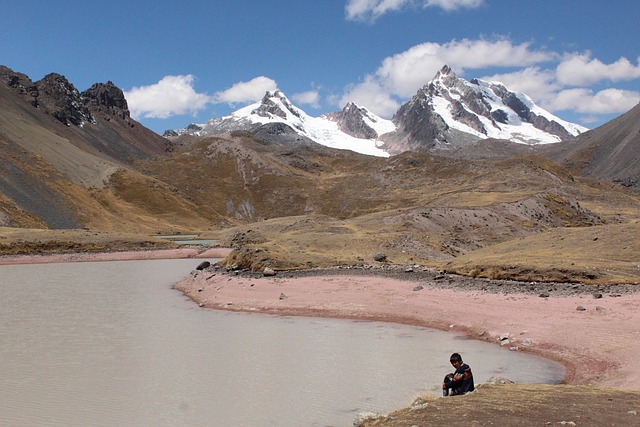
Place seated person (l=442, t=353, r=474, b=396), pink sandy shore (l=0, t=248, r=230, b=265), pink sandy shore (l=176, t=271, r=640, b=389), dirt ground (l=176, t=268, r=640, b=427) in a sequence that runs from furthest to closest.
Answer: pink sandy shore (l=0, t=248, r=230, b=265), pink sandy shore (l=176, t=271, r=640, b=389), seated person (l=442, t=353, r=474, b=396), dirt ground (l=176, t=268, r=640, b=427)

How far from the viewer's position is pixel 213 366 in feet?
83.7

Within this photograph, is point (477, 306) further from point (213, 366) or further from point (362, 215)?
point (362, 215)

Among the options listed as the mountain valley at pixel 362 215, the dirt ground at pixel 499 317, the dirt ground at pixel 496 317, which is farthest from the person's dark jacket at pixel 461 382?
the mountain valley at pixel 362 215

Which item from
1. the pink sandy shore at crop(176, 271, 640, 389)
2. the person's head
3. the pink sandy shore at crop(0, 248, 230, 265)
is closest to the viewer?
the person's head

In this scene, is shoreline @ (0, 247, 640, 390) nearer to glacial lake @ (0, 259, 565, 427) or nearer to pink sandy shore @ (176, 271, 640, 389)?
pink sandy shore @ (176, 271, 640, 389)

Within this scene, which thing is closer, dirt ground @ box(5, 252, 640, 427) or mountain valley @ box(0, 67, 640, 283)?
dirt ground @ box(5, 252, 640, 427)

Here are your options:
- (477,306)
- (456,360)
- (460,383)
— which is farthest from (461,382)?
(477,306)

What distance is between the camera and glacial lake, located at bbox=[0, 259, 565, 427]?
19.5 meters

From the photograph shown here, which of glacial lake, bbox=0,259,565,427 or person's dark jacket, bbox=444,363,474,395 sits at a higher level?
person's dark jacket, bbox=444,363,474,395

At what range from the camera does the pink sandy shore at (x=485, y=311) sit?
24.7m

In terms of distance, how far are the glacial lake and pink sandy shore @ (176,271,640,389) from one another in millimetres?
1581

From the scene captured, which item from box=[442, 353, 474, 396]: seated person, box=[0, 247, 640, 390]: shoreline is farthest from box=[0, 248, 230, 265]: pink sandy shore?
box=[442, 353, 474, 396]: seated person

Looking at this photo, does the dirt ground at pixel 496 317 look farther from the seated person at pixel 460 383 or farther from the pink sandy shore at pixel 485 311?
the seated person at pixel 460 383

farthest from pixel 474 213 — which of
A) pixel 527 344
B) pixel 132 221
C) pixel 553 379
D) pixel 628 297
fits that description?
pixel 132 221
